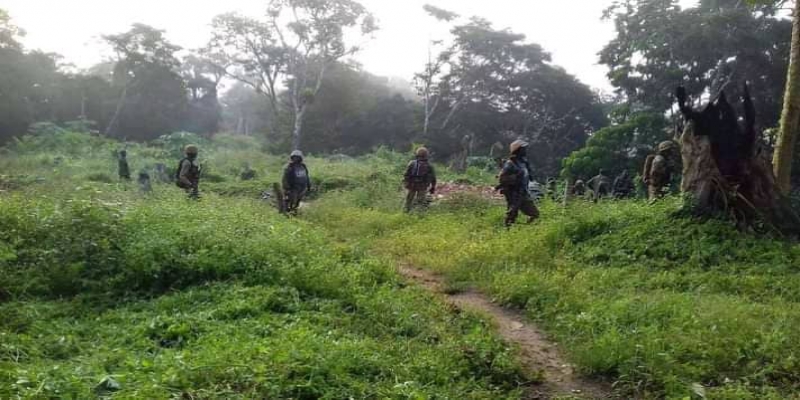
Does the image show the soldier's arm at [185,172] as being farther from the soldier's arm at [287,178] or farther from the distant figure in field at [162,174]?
the distant figure in field at [162,174]

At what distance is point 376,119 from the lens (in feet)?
114

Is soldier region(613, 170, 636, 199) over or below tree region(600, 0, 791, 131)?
below

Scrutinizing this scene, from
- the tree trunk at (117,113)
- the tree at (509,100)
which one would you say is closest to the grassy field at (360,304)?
the tree at (509,100)

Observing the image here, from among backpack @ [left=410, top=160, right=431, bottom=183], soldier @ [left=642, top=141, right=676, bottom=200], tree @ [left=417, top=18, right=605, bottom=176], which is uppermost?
tree @ [left=417, top=18, right=605, bottom=176]

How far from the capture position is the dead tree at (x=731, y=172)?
7738 mm

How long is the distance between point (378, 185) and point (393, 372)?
11.4 metres

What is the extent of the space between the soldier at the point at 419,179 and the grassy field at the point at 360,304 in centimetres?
309

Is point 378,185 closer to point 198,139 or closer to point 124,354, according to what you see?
point 124,354

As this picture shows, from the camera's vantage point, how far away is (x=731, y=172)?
26.4 feet

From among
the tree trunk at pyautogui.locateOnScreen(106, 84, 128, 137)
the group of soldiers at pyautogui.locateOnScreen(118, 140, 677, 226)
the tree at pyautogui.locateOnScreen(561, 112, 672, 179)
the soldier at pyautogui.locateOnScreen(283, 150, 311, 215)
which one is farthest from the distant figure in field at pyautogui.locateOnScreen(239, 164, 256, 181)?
the tree trunk at pyautogui.locateOnScreen(106, 84, 128, 137)

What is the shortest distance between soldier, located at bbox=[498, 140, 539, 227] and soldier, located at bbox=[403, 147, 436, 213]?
2.89m

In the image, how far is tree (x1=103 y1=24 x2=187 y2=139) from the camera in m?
34.3

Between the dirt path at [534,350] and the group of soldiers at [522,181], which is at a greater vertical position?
the group of soldiers at [522,181]

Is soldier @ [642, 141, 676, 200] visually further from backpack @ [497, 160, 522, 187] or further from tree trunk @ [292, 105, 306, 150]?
tree trunk @ [292, 105, 306, 150]
